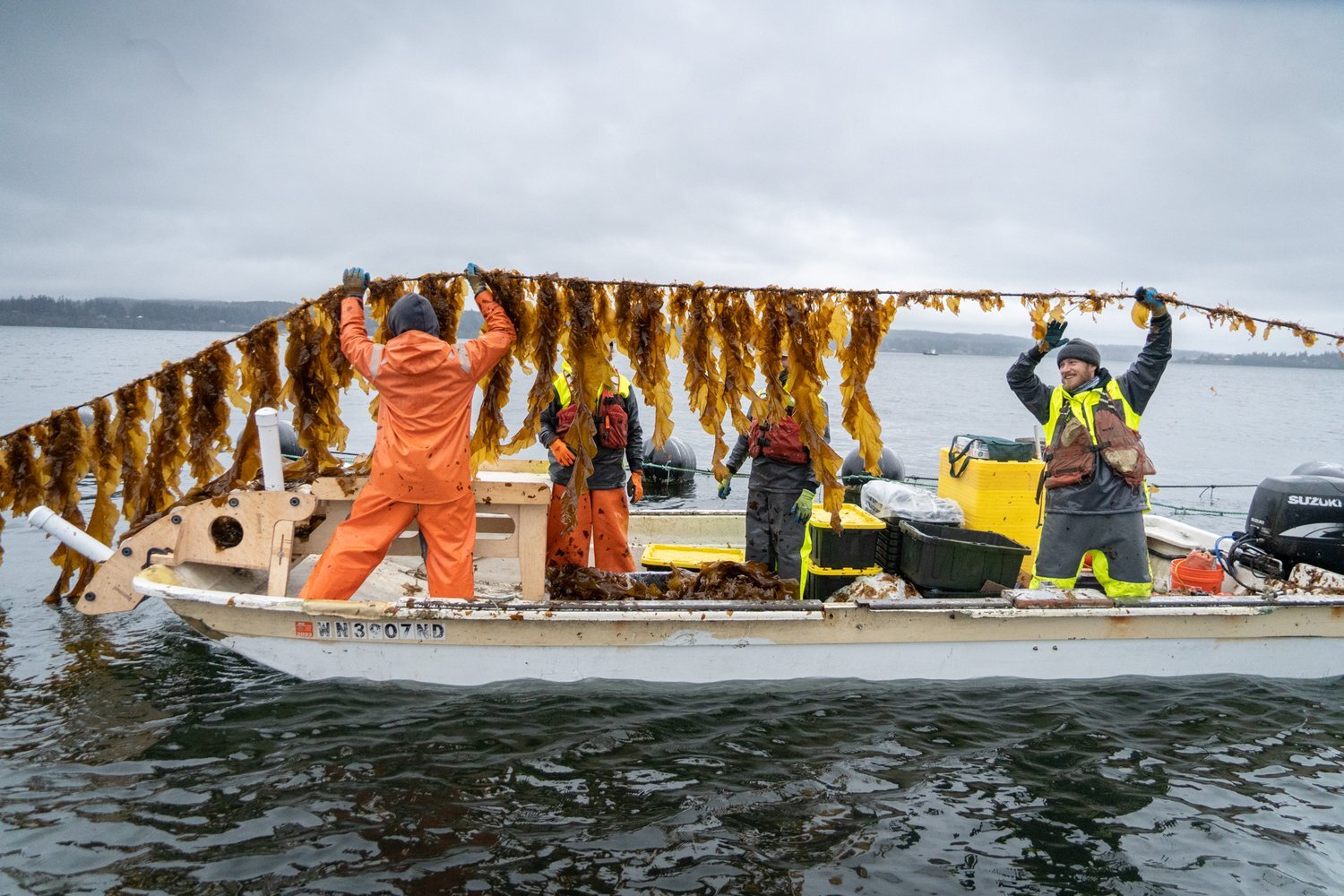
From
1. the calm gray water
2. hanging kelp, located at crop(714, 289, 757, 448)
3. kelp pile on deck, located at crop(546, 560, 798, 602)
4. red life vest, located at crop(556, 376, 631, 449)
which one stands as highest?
hanging kelp, located at crop(714, 289, 757, 448)

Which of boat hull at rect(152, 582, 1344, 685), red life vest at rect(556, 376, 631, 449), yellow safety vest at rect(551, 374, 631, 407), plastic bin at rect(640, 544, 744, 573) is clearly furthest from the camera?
Result: plastic bin at rect(640, 544, 744, 573)

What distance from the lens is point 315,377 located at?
6453 mm

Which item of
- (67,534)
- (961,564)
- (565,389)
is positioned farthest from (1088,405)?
(67,534)

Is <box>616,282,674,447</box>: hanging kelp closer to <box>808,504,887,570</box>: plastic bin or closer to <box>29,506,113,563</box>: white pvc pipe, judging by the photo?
<box>808,504,887,570</box>: plastic bin

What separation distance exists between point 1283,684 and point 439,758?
6.07 metres

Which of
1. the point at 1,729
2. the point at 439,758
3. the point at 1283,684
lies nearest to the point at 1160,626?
the point at 1283,684

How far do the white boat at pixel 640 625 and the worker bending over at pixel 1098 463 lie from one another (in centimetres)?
27

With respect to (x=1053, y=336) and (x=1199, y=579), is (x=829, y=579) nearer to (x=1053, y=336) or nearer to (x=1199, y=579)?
(x=1053, y=336)

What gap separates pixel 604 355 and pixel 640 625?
200 centimetres

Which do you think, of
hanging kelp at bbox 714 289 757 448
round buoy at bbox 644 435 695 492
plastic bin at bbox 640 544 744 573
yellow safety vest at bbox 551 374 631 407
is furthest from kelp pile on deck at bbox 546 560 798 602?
round buoy at bbox 644 435 695 492

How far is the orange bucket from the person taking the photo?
6.80 metres

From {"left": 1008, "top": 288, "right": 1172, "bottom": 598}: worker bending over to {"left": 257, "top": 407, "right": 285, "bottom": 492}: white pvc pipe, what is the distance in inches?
213

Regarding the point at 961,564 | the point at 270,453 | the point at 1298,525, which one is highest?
the point at 270,453

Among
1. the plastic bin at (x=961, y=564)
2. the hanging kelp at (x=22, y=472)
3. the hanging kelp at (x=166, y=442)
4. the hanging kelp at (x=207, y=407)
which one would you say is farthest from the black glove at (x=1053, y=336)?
the hanging kelp at (x=22, y=472)
